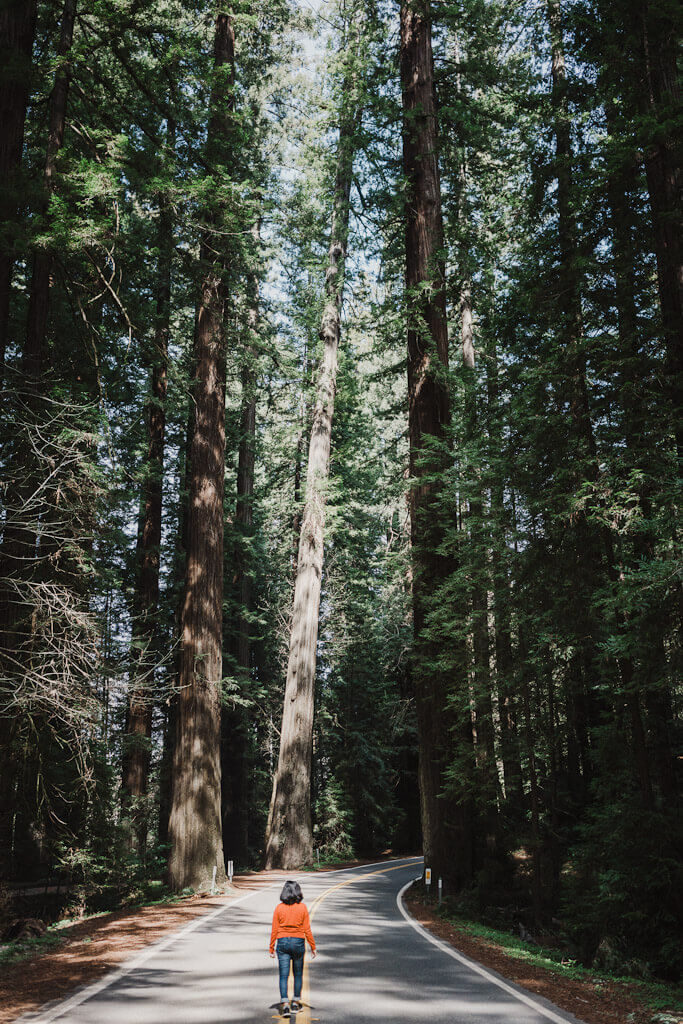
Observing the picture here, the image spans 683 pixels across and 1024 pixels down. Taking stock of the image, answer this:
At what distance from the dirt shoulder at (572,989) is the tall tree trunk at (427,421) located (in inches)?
142

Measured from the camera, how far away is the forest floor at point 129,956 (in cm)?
654

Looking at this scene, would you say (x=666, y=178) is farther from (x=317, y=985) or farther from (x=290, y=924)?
(x=317, y=985)

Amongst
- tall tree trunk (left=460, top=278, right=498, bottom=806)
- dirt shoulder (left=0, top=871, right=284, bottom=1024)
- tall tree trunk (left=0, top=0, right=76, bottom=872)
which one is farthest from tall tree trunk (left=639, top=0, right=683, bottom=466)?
dirt shoulder (left=0, top=871, right=284, bottom=1024)

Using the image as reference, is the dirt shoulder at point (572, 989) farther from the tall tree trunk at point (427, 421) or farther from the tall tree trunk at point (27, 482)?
the tall tree trunk at point (27, 482)

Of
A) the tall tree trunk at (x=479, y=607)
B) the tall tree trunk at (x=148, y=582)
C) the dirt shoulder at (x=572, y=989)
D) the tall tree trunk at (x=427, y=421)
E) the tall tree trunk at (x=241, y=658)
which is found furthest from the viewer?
the tall tree trunk at (x=241, y=658)

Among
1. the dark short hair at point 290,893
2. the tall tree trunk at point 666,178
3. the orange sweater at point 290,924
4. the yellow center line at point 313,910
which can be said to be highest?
the tall tree trunk at point 666,178

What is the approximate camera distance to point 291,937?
20.3ft

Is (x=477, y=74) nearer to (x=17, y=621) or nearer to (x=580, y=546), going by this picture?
(x=580, y=546)

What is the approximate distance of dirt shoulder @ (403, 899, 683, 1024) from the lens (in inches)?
255

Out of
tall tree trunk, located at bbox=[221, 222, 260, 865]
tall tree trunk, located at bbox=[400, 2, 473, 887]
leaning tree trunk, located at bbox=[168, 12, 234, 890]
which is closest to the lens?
leaning tree trunk, located at bbox=[168, 12, 234, 890]

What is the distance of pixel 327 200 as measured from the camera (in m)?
23.3

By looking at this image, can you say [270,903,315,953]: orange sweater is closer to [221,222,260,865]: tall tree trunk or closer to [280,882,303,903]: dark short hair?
[280,882,303,903]: dark short hair

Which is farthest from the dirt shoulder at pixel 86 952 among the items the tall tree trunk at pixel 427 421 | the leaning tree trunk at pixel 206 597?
the tall tree trunk at pixel 427 421

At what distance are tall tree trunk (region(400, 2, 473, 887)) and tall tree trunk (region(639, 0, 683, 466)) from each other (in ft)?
16.4
